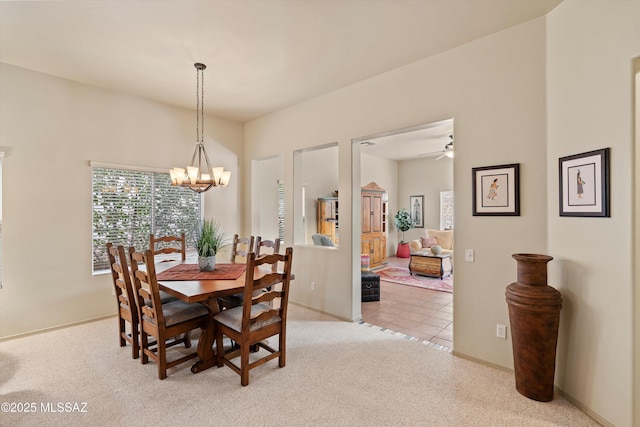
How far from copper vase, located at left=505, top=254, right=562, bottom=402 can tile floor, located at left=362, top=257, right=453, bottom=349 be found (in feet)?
3.07

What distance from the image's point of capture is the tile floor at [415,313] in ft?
11.5

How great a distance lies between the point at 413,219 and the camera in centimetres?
932

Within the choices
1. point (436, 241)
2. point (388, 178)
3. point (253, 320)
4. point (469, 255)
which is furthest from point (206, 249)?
point (388, 178)

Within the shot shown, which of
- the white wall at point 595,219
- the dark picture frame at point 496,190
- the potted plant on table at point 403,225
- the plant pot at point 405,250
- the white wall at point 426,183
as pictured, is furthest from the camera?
the plant pot at point 405,250

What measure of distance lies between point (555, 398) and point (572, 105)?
7.31 feet

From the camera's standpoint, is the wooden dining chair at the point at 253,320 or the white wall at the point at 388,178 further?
the white wall at the point at 388,178

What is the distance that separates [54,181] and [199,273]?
2264 millimetres

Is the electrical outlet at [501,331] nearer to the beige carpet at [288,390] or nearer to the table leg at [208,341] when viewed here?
the beige carpet at [288,390]

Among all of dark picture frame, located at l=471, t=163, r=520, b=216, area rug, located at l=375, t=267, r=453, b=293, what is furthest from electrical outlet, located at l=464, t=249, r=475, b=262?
area rug, located at l=375, t=267, r=453, b=293

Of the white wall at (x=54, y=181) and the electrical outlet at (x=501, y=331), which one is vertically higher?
the white wall at (x=54, y=181)

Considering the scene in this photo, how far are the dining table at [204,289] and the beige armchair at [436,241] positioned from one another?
16.8 ft

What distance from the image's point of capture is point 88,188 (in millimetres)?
3781

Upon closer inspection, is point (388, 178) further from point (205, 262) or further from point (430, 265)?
point (205, 262)

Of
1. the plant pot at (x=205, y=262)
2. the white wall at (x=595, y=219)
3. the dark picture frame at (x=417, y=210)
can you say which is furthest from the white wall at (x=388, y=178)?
the white wall at (x=595, y=219)
